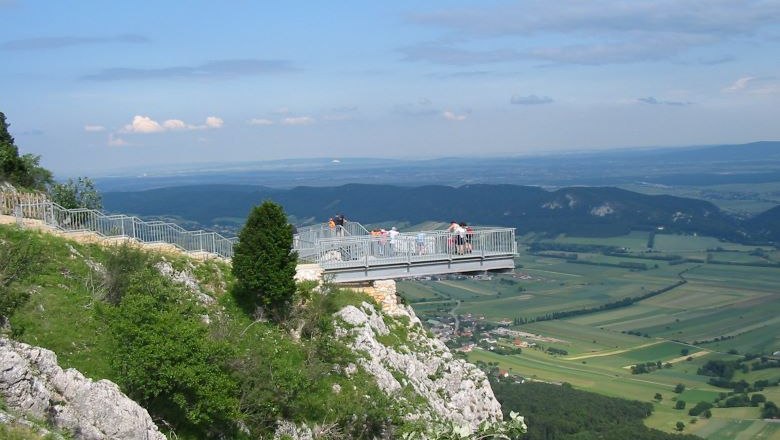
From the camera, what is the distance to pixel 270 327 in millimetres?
20406

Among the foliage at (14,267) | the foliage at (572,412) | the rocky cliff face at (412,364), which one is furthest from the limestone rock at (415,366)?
the foliage at (572,412)

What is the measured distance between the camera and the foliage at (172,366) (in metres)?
14.7

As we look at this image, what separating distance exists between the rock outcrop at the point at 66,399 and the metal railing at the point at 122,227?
357 inches

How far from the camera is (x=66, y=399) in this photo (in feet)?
43.5

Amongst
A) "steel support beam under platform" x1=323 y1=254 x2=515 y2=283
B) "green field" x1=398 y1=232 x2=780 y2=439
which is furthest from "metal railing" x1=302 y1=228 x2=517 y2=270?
"green field" x1=398 y1=232 x2=780 y2=439

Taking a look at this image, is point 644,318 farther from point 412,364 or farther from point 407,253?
point 412,364

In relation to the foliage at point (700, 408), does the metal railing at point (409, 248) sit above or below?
above

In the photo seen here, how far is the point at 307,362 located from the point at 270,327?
71.4 inches

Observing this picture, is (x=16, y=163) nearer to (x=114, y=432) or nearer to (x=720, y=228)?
(x=114, y=432)

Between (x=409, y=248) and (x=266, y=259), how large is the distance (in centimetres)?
628

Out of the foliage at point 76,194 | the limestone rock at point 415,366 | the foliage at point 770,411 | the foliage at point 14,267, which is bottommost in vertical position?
the foliage at point 770,411

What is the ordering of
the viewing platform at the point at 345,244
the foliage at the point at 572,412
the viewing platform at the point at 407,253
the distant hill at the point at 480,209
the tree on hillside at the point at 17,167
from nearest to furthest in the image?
the viewing platform at the point at 345,244, the viewing platform at the point at 407,253, the tree on hillside at the point at 17,167, the foliage at the point at 572,412, the distant hill at the point at 480,209

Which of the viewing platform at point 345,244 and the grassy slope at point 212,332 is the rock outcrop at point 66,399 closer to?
the grassy slope at point 212,332

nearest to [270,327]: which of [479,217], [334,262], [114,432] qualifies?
[334,262]
